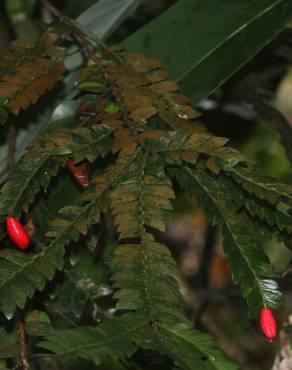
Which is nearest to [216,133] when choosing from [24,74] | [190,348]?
[24,74]

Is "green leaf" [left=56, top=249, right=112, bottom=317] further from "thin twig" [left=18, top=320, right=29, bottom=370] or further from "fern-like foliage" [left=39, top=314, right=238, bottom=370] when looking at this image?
"fern-like foliage" [left=39, top=314, right=238, bottom=370]

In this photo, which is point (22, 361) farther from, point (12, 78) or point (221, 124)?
point (221, 124)

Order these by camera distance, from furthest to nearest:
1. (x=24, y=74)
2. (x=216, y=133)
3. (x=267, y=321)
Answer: (x=216, y=133) → (x=24, y=74) → (x=267, y=321)

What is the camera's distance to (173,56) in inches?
54.7

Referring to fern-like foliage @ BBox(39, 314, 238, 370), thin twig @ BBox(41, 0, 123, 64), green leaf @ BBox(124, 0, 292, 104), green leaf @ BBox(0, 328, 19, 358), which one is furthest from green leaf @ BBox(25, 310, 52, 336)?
green leaf @ BBox(124, 0, 292, 104)

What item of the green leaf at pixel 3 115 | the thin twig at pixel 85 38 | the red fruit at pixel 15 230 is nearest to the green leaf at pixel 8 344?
the red fruit at pixel 15 230

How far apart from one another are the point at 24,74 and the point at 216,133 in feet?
4.14

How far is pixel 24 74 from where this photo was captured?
1.04m

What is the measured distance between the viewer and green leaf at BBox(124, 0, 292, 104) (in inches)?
53.0

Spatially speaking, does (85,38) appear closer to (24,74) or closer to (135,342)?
(24,74)

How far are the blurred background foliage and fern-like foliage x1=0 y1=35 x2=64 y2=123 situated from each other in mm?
178

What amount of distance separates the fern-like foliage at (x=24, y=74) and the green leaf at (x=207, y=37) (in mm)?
292

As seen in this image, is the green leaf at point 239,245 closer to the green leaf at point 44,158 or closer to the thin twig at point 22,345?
the green leaf at point 44,158

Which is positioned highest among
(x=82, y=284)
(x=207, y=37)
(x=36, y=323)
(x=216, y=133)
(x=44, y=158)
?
(x=44, y=158)
